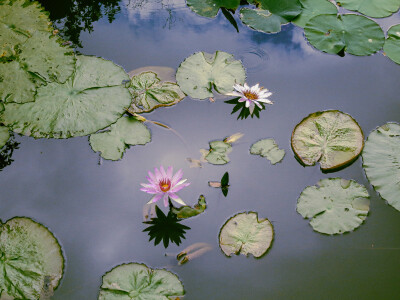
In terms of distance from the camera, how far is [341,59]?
9.09 ft

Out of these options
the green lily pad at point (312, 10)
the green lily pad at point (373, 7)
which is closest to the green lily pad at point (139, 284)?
the green lily pad at point (312, 10)

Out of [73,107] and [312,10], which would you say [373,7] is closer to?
[312,10]

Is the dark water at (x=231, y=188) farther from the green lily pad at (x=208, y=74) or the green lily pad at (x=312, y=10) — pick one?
the green lily pad at (x=312, y=10)

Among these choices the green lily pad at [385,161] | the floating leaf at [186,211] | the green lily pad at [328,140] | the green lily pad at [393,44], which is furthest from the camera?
the green lily pad at [393,44]

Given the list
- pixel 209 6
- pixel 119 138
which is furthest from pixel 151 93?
pixel 209 6

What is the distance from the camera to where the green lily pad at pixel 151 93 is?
236 cm

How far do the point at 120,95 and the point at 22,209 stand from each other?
884 millimetres

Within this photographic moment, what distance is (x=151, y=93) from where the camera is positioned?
7.85 ft

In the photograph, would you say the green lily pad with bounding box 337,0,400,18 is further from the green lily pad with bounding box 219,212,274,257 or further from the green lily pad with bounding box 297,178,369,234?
the green lily pad with bounding box 219,212,274,257

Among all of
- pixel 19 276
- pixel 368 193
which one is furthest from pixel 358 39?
pixel 19 276

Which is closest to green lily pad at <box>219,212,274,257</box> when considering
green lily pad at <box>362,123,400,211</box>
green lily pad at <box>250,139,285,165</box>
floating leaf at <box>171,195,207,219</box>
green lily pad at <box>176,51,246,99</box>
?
floating leaf at <box>171,195,207,219</box>

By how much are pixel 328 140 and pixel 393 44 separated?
1.17 metres

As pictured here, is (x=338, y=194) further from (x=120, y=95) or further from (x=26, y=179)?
(x=26, y=179)

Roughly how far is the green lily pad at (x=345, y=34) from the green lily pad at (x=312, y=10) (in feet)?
0.24
